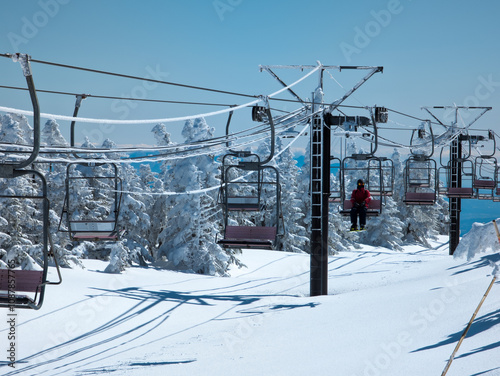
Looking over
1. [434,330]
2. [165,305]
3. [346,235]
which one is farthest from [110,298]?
[346,235]

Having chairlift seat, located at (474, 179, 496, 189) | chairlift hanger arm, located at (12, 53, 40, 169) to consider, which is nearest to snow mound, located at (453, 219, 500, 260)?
chairlift hanger arm, located at (12, 53, 40, 169)

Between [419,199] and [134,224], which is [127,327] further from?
[134,224]

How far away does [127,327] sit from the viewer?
638 inches

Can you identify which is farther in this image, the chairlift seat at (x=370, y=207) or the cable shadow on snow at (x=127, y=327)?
the chairlift seat at (x=370, y=207)

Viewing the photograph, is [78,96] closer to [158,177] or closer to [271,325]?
[271,325]

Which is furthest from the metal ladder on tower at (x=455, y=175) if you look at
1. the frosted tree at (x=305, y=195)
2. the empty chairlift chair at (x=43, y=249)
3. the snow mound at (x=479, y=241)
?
the empty chairlift chair at (x=43, y=249)

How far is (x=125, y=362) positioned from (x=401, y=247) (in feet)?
145

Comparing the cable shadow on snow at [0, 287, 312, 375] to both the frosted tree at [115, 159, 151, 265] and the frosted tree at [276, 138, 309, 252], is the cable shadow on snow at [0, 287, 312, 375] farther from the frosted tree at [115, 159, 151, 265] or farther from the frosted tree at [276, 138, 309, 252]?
the frosted tree at [276, 138, 309, 252]

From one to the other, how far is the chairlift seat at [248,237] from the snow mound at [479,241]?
4.20 meters

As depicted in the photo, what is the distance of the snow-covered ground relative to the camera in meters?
8.11

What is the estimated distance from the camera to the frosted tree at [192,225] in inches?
1294

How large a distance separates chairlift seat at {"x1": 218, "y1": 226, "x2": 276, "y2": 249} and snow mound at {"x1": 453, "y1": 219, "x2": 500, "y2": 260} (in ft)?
13.8

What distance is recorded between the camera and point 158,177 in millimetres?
45781

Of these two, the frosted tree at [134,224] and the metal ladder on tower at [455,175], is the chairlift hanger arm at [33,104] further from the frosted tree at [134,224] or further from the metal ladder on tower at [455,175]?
the frosted tree at [134,224]
